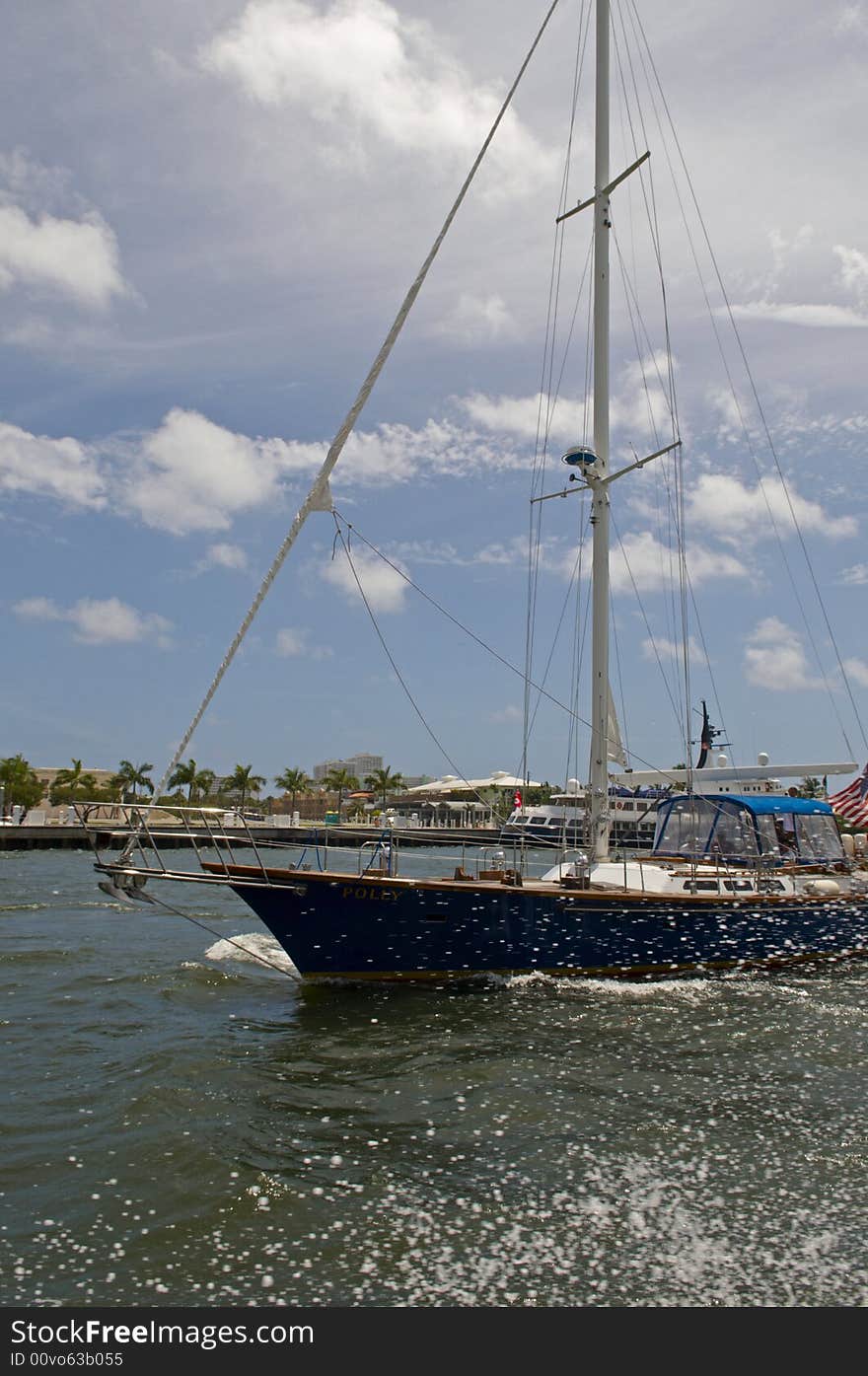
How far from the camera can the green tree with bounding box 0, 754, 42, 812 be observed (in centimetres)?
8856

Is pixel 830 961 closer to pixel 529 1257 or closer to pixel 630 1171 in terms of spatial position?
pixel 630 1171

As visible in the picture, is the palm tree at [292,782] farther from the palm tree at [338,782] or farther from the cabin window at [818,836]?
the cabin window at [818,836]

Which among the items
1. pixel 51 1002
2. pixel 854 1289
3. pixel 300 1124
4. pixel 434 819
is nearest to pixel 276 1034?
pixel 300 1124

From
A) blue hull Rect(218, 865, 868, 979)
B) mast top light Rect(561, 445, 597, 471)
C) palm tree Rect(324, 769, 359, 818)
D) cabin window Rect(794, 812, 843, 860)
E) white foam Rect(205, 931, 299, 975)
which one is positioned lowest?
white foam Rect(205, 931, 299, 975)

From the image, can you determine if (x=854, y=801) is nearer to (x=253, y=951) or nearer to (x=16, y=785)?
(x=253, y=951)

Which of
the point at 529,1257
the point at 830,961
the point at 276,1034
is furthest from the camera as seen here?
the point at 830,961

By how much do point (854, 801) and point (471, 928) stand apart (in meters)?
14.4

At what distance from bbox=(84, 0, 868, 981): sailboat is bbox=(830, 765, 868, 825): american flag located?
119 inches

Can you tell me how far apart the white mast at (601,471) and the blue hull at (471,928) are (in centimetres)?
249

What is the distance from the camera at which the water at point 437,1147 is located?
588 centimetres

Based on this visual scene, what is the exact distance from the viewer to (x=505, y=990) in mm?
14039

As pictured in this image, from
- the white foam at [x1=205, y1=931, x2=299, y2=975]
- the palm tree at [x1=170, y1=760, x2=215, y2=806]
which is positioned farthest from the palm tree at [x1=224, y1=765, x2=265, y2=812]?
the white foam at [x1=205, y1=931, x2=299, y2=975]

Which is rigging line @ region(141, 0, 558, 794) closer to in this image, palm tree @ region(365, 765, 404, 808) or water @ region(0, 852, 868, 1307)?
water @ region(0, 852, 868, 1307)
